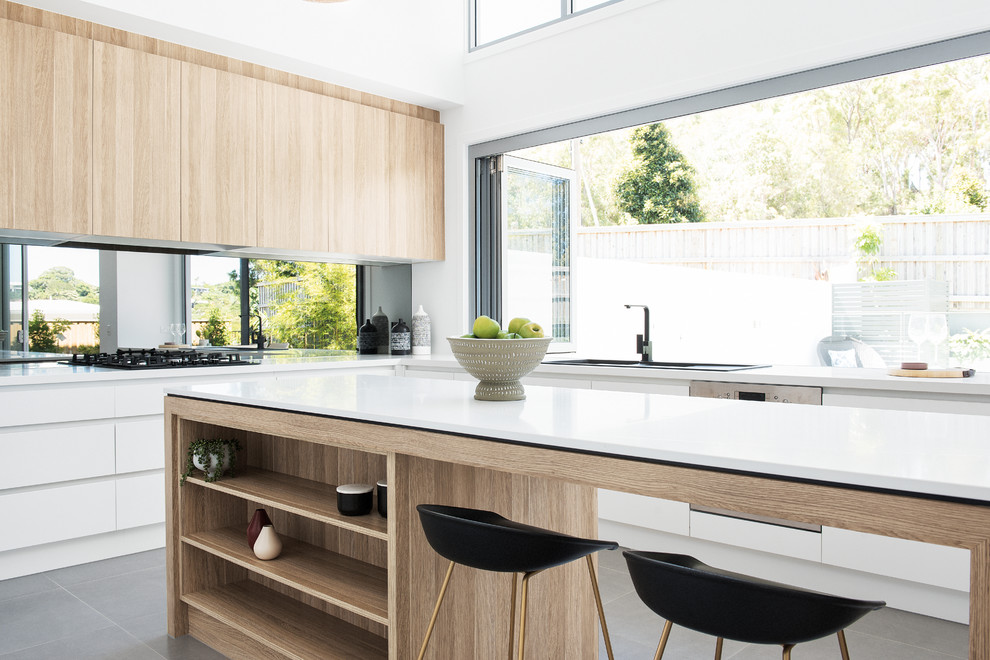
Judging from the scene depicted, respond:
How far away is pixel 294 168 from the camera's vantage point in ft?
13.3

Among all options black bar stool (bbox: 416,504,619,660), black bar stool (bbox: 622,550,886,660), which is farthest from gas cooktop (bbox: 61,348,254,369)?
black bar stool (bbox: 622,550,886,660)

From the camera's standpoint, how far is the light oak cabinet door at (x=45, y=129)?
3078 mm

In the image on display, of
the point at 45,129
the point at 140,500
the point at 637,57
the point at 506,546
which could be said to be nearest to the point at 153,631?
the point at 140,500

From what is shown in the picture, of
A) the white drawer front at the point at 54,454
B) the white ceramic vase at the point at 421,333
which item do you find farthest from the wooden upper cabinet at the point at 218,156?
the white ceramic vase at the point at 421,333

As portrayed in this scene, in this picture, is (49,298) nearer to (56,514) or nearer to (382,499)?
(56,514)

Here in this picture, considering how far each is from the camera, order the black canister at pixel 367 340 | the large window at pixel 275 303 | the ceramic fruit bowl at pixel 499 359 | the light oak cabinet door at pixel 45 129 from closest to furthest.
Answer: the ceramic fruit bowl at pixel 499 359 < the light oak cabinet door at pixel 45 129 < the large window at pixel 275 303 < the black canister at pixel 367 340

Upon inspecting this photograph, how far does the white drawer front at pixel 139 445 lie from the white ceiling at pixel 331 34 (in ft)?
6.17

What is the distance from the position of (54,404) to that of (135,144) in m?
1.28

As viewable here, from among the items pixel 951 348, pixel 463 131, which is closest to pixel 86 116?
pixel 463 131

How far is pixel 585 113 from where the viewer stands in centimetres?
404

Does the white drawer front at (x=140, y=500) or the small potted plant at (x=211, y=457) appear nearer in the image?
the small potted plant at (x=211, y=457)

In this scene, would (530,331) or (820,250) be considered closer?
(530,331)

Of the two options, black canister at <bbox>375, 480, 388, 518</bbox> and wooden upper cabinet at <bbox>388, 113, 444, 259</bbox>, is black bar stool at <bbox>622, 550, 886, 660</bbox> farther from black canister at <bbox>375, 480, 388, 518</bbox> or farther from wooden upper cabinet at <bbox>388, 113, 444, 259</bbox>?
wooden upper cabinet at <bbox>388, 113, 444, 259</bbox>

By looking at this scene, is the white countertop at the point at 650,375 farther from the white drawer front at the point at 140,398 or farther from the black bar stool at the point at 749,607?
the black bar stool at the point at 749,607
